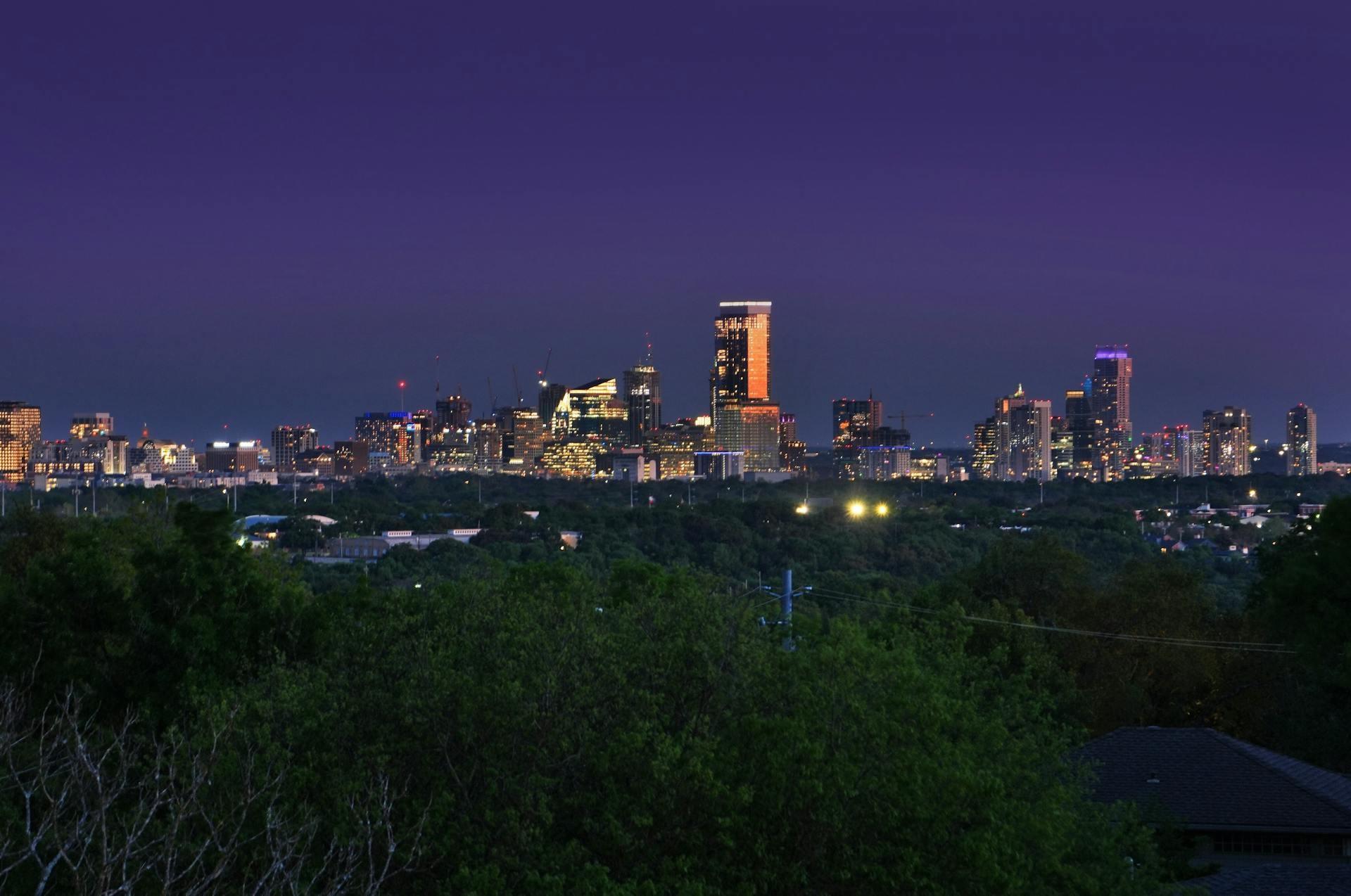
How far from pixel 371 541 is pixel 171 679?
298ft

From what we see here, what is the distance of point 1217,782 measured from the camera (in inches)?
950

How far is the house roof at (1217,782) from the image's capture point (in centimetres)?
2294

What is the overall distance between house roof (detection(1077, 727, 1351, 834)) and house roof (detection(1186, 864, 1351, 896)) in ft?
7.85

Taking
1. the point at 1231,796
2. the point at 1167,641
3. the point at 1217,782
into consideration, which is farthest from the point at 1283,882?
the point at 1167,641

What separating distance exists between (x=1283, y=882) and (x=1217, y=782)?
4.95 metres

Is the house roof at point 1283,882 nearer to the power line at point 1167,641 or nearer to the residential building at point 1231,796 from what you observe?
the residential building at point 1231,796

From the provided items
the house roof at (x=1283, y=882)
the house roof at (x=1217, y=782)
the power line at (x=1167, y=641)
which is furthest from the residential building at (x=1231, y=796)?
the power line at (x=1167, y=641)

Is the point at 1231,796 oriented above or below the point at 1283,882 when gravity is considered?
above

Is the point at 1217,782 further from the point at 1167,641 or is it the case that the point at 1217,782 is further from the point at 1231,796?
the point at 1167,641

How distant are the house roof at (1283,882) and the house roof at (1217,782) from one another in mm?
2393

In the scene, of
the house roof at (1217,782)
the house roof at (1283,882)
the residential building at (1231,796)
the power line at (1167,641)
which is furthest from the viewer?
the power line at (1167,641)

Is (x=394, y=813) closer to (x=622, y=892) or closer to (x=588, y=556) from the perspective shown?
(x=622, y=892)

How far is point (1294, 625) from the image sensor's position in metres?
27.2

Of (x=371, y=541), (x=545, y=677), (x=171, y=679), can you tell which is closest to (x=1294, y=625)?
(x=545, y=677)
